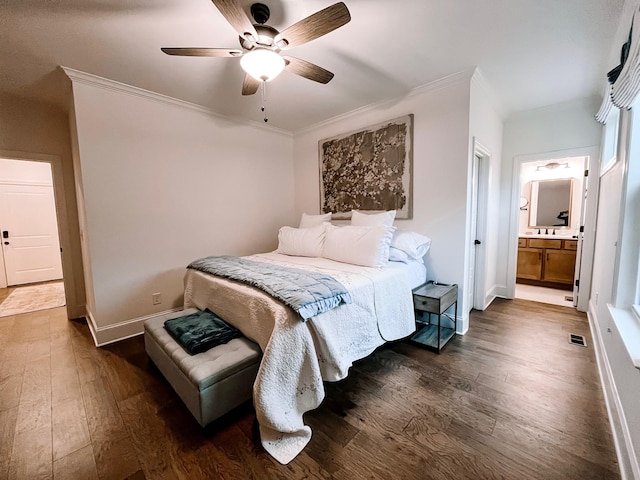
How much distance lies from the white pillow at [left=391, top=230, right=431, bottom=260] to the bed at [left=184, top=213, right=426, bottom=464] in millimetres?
207

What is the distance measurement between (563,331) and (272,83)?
394 centimetres

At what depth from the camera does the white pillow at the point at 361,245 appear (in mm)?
2406

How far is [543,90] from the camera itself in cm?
283

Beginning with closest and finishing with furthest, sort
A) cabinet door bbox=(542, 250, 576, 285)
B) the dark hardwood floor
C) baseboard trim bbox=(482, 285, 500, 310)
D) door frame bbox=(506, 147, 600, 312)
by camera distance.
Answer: the dark hardwood floor
door frame bbox=(506, 147, 600, 312)
baseboard trim bbox=(482, 285, 500, 310)
cabinet door bbox=(542, 250, 576, 285)

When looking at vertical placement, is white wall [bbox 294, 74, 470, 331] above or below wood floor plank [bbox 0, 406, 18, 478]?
above

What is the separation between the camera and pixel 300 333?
1460 millimetres

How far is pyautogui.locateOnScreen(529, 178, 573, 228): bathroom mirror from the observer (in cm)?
438

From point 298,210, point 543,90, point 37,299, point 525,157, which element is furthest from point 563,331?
point 37,299

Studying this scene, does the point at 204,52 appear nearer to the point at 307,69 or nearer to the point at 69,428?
the point at 307,69

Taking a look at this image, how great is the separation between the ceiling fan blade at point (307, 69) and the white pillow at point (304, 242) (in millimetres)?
1564

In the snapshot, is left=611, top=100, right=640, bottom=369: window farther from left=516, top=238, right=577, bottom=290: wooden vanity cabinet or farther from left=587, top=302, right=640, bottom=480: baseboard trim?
left=516, top=238, right=577, bottom=290: wooden vanity cabinet

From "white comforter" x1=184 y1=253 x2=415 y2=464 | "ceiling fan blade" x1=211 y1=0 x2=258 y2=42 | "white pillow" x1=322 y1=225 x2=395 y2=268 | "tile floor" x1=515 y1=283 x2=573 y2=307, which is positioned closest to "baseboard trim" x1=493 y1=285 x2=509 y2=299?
"tile floor" x1=515 y1=283 x2=573 y2=307

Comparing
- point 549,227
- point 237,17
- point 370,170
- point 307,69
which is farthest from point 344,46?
point 549,227

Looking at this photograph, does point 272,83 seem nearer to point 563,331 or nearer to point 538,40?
point 538,40
